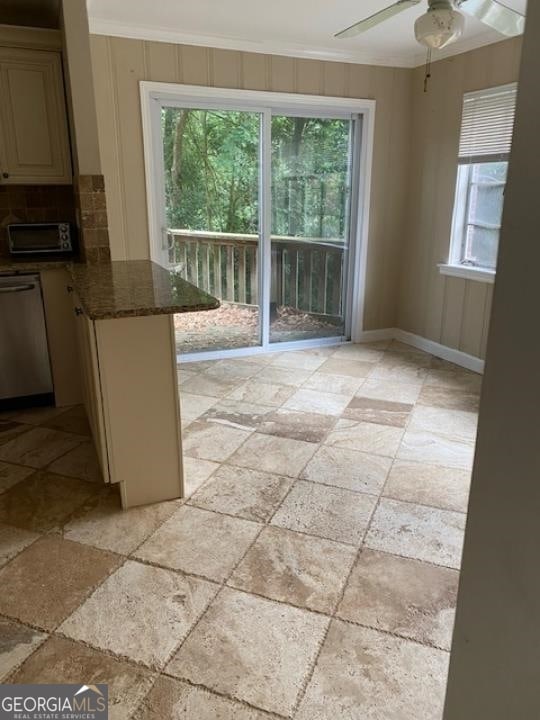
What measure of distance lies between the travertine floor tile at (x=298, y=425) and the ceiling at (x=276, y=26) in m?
2.55

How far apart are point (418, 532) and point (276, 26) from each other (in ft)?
11.4

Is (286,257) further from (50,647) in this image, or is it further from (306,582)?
(50,647)

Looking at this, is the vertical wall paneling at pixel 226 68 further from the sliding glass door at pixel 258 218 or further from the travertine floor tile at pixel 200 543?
the travertine floor tile at pixel 200 543

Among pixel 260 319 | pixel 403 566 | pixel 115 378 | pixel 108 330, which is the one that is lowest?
pixel 403 566

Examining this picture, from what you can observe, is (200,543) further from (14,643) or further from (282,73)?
(282,73)

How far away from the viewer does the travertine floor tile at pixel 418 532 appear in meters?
2.11

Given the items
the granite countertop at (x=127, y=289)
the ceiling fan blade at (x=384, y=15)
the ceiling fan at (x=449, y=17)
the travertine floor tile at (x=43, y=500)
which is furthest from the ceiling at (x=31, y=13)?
the travertine floor tile at (x=43, y=500)

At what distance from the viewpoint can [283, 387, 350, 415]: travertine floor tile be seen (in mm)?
3545

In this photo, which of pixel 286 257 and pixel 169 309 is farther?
pixel 286 257

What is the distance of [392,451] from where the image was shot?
9.73 feet

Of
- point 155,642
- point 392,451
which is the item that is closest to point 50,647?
point 155,642

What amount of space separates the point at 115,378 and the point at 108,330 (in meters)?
0.21

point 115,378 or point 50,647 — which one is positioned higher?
point 115,378

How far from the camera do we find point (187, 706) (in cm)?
146
